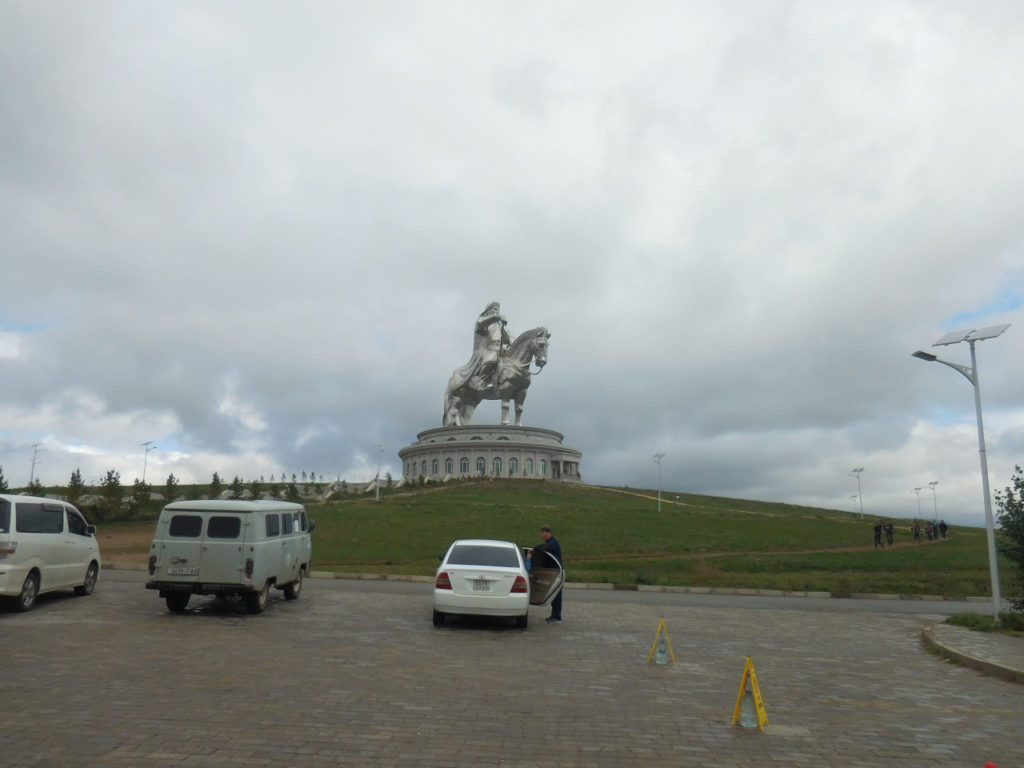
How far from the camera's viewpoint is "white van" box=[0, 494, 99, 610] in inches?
552

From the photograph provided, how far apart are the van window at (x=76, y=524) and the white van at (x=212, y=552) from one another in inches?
106

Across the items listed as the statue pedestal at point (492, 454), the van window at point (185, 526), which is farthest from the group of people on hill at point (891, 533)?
the van window at point (185, 526)

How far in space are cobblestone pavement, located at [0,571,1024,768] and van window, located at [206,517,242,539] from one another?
58.6 inches

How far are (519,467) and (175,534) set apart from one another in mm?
61693

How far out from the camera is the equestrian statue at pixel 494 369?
76.6 metres

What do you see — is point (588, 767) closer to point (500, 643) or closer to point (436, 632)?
point (500, 643)

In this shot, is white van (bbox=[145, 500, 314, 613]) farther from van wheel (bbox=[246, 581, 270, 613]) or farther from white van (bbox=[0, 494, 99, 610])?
white van (bbox=[0, 494, 99, 610])

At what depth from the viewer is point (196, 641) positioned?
11977mm

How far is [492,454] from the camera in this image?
75750 mm

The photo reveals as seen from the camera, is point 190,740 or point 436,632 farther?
point 436,632

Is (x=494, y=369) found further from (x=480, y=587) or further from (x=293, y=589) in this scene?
(x=480, y=587)

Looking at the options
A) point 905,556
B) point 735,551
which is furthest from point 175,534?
point 905,556

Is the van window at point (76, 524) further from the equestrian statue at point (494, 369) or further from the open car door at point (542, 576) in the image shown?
the equestrian statue at point (494, 369)

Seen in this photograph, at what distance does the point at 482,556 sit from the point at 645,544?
2278cm
